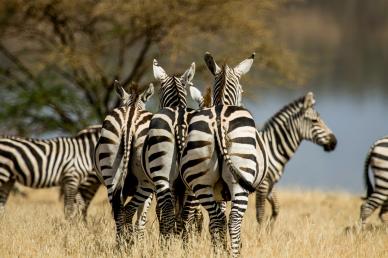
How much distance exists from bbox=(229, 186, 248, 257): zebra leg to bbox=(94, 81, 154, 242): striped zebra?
4.05 ft

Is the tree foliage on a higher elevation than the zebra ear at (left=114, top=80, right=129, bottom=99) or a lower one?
higher

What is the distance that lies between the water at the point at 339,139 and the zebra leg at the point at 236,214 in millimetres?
11383

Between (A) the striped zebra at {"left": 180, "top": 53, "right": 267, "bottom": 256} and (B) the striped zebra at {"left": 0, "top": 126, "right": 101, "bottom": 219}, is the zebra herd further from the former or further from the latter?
(B) the striped zebra at {"left": 0, "top": 126, "right": 101, "bottom": 219}

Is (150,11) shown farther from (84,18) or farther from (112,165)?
(112,165)

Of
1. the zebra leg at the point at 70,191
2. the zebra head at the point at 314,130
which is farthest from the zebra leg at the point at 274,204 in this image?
the zebra leg at the point at 70,191

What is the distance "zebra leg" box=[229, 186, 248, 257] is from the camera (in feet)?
21.7

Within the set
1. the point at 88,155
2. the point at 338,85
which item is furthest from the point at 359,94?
the point at 88,155

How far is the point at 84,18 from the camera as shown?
1741cm

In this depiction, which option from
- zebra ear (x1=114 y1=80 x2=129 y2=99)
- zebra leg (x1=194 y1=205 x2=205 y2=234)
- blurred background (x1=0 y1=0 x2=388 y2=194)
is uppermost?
blurred background (x1=0 y1=0 x2=388 y2=194)

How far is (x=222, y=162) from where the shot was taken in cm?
665

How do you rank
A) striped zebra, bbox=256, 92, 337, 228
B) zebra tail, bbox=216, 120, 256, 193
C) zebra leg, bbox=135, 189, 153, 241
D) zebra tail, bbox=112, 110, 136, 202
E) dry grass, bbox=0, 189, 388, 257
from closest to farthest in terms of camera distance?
1. zebra tail, bbox=216, 120, 256, 193
2. dry grass, bbox=0, 189, 388, 257
3. zebra tail, bbox=112, 110, 136, 202
4. zebra leg, bbox=135, 189, 153, 241
5. striped zebra, bbox=256, 92, 337, 228

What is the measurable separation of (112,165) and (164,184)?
2.42ft

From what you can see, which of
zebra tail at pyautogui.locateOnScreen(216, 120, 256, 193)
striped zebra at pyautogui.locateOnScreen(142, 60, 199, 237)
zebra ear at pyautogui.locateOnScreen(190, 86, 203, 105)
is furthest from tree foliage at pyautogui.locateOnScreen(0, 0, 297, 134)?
zebra tail at pyautogui.locateOnScreen(216, 120, 256, 193)

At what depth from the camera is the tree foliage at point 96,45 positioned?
53.2 feet
